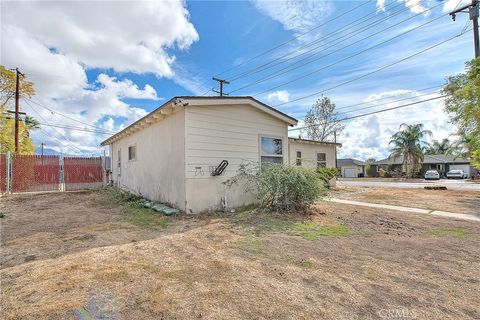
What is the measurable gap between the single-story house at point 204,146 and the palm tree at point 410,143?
32.0m

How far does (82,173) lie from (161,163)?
32.6 feet

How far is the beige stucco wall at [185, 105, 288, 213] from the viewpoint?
737cm

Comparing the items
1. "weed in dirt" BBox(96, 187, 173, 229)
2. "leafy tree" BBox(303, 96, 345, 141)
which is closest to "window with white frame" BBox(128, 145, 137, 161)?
"weed in dirt" BBox(96, 187, 173, 229)

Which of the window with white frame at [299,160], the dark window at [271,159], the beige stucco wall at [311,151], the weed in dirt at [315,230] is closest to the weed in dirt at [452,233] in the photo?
the weed in dirt at [315,230]

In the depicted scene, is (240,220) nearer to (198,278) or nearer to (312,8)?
(198,278)

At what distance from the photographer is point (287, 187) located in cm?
719

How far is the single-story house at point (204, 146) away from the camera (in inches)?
291

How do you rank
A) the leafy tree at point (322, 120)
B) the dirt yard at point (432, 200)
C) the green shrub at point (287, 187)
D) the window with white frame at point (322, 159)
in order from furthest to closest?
the leafy tree at point (322, 120) → the window with white frame at point (322, 159) → the dirt yard at point (432, 200) → the green shrub at point (287, 187)

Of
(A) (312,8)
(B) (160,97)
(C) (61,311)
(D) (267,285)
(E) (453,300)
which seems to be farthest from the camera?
(B) (160,97)

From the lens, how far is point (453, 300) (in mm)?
2766

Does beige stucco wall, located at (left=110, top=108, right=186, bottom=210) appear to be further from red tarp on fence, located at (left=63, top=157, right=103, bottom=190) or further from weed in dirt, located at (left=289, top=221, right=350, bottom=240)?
red tarp on fence, located at (left=63, top=157, right=103, bottom=190)

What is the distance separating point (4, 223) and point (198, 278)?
6.25 meters

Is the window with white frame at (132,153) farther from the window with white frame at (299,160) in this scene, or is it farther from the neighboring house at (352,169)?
the neighboring house at (352,169)

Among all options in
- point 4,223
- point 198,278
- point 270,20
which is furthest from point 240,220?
point 270,20
